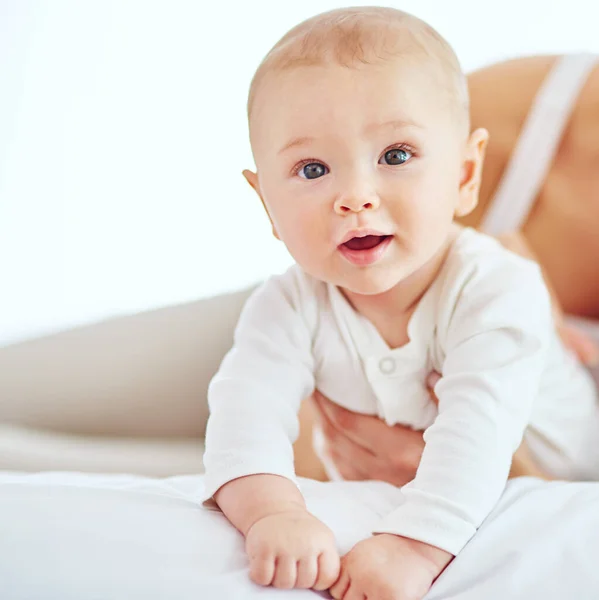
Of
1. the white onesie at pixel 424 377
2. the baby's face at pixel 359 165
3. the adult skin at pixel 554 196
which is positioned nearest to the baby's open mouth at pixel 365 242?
the baby's face at pixel 359 165

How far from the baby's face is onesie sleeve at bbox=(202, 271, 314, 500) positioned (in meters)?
0.09

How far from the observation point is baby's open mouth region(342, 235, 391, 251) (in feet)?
2.20

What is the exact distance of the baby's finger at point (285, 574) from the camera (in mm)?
562

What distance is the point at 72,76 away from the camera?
1.56 m

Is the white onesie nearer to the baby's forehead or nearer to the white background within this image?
the baby's forehead

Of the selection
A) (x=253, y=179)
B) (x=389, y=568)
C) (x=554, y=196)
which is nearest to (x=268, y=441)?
(x=389, y=568)

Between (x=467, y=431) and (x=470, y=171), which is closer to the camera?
(x=467, y=431)

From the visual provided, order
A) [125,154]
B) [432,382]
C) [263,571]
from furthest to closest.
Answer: [125,154] → [432,382] → [263,571]

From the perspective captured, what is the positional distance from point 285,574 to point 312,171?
0.33 m

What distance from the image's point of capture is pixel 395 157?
656mm

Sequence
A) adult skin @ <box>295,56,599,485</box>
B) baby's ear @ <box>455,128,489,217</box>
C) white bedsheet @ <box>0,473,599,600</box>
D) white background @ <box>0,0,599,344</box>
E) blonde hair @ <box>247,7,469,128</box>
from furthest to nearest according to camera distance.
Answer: white background @ <box>0,0,599,344</box>
adult skin @ <box>295,56,599,485</box>
baby's ear @ <box>455,128,489,217</box>
blonde hair @ <box>247,7,469,128</box>
white bedsheet @ <box>0,473,599,600</box>

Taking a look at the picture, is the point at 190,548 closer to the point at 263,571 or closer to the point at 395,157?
the point at 263,571

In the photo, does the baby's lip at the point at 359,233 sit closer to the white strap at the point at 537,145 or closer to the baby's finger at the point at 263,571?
the baby's finger at the point at 263,571

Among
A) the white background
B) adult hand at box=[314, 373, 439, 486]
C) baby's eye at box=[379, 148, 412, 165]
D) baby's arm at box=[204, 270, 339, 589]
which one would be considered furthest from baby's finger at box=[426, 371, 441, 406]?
the white background
